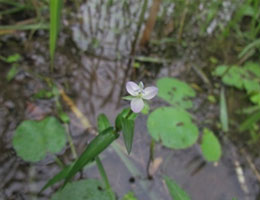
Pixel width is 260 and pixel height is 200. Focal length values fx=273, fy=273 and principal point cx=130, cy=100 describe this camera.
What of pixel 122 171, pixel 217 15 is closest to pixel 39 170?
pixel 122 171

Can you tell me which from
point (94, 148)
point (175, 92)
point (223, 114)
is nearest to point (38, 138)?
point (94, 148)

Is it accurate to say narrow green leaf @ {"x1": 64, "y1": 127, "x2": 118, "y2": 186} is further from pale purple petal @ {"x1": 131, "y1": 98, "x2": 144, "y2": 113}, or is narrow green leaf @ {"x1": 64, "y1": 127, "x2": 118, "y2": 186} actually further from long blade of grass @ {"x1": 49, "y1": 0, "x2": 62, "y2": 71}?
long blade of grass @ {"x1": 49, "y1": 0, "x2": 62, "y2": 71}

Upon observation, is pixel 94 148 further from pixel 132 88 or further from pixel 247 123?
pixel 247 123

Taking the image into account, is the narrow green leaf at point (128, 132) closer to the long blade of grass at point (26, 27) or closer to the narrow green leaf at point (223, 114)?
the narrow green leaf at point (223, 114)

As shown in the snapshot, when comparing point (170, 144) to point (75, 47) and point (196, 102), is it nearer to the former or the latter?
point (196, 102)

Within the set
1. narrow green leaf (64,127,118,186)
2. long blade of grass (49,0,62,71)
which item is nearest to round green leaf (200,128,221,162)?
narrow green leaf (64,127,118,186)

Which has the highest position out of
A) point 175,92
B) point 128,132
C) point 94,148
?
point 128,132
